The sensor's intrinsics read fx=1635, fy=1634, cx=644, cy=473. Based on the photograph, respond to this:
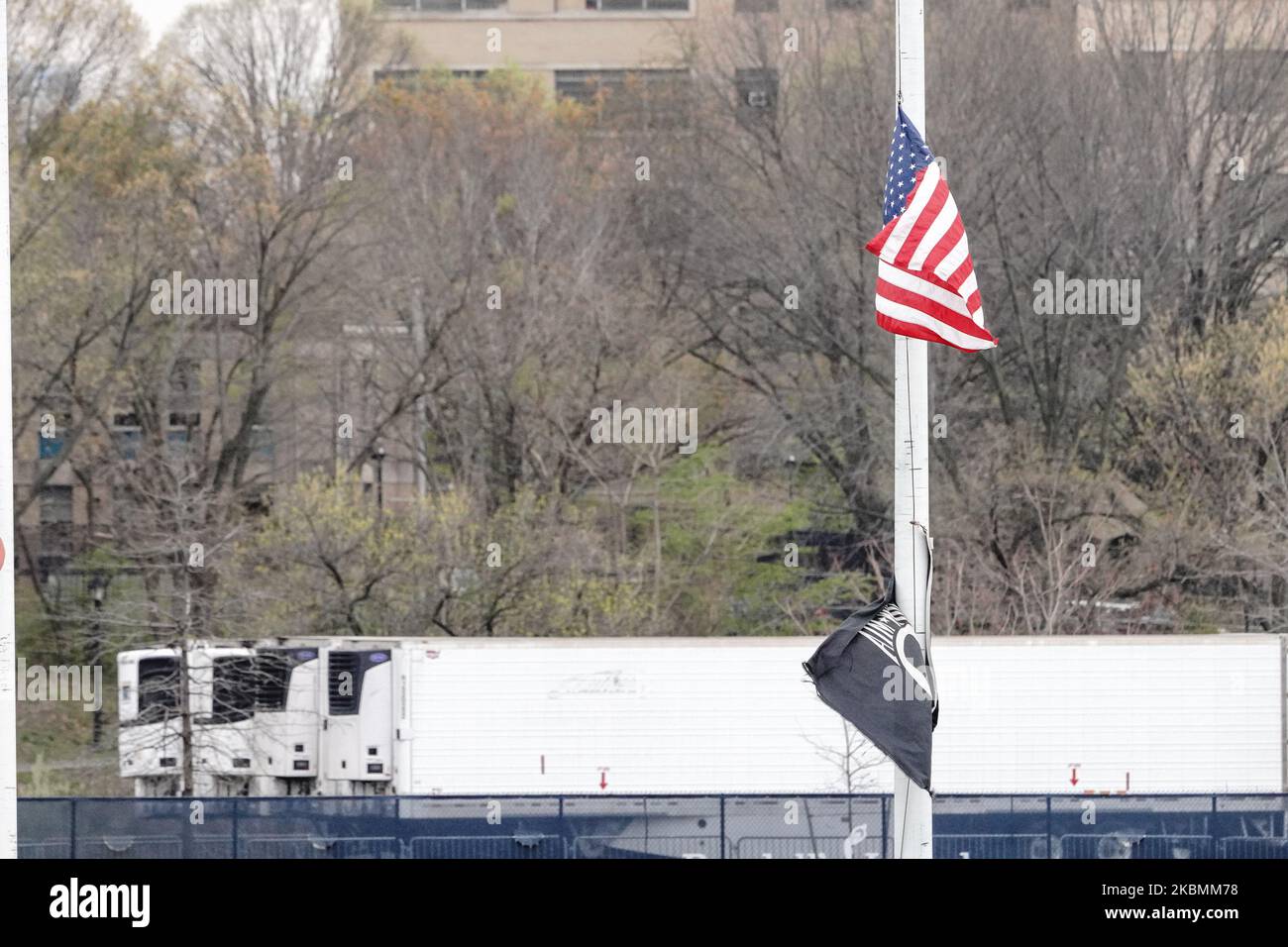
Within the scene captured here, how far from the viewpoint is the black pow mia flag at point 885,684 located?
1045 centimetres

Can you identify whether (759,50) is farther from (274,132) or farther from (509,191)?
(274,132)

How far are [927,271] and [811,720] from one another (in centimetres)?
904

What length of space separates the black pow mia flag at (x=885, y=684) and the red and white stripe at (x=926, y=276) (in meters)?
1.91

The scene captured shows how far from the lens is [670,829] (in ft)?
54.7

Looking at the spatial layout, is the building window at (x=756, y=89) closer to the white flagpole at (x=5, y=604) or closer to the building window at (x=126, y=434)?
the building window at (x=126, y=434)

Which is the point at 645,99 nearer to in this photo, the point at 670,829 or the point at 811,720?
the point at 811,720

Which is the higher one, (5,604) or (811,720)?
(5,604)

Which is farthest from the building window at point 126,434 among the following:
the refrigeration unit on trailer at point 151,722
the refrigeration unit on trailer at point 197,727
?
the refrigeration unit on trailer at point 197,727

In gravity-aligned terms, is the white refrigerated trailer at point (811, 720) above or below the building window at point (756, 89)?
below

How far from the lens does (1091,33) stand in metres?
34.3

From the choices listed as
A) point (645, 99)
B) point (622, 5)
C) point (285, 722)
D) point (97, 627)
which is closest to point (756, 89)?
point (645, 99)

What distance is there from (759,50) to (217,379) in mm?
13931
